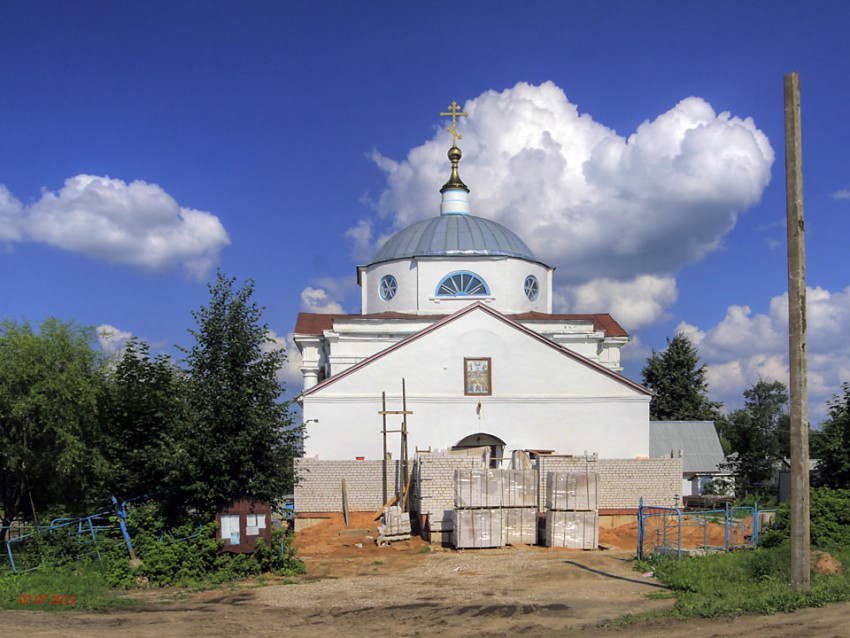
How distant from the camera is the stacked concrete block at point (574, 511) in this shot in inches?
758

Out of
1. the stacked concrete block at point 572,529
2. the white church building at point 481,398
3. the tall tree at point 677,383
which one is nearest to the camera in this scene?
the stacked concrete block at point 572,529

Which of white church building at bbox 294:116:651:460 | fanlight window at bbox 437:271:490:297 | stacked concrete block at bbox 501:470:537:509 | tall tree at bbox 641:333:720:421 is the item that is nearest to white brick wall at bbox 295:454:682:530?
stacked concrete block at bbox 501:470:537:509

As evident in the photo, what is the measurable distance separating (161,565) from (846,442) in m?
17.7

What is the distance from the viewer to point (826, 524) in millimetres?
15664

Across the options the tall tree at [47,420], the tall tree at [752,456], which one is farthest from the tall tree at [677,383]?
the tall tree at [47,420]

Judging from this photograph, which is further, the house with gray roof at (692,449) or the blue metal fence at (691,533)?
the house with gray roof at (692,449)

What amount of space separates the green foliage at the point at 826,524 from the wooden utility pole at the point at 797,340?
4170 millimetres

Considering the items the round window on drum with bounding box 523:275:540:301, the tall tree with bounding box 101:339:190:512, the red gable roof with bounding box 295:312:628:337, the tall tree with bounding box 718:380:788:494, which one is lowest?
the tall tree with bounding box 718:380:788:494

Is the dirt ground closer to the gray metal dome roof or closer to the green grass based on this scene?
the green grass

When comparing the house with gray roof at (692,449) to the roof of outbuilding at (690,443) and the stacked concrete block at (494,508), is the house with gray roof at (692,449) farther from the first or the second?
the stacked concrete block at (494,508)

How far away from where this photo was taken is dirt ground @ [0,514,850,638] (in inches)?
419

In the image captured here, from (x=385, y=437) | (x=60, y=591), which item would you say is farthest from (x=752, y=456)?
(x=60, y=591)

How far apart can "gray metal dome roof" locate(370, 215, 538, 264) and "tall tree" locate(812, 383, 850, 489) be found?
14.6 m

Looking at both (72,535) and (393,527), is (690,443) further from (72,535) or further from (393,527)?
(72,535)
